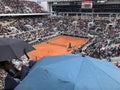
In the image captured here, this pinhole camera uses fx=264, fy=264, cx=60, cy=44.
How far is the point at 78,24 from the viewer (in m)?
47.8

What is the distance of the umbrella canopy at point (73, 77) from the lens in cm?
Answer: 434

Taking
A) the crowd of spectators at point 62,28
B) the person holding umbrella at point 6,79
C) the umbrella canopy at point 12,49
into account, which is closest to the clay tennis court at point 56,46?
the crowd of spectators at point 62,28

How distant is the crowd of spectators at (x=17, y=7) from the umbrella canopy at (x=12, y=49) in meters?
38.4

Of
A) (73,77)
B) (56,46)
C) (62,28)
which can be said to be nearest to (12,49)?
(73,77)

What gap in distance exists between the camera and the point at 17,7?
50500mm

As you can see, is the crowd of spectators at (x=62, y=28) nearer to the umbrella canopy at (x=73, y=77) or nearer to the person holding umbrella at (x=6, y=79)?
the person holding umbrella at (x=6, y=79)

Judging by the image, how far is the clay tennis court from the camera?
31484 millimetres

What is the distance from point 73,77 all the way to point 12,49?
2.95 metres

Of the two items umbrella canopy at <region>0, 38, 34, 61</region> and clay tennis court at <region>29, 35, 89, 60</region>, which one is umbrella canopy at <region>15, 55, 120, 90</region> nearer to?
umbrella canopy at <region>0, 38, 34, 61</region>

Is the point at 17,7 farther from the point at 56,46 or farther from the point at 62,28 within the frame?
the point at 56,46

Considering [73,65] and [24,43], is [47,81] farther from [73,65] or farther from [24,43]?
[24,43]

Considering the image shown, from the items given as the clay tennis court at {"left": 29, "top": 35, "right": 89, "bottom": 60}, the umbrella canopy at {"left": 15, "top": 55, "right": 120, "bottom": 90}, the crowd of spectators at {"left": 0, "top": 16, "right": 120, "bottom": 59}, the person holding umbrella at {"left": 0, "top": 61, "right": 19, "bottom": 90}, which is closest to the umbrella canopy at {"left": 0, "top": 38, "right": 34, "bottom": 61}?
the person holding umbrella at {"left": 0, "top": 61, "right": 19, "bottom": 90}

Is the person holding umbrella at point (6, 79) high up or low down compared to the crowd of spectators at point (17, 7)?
down

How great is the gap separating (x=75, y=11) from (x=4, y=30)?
24.7m
